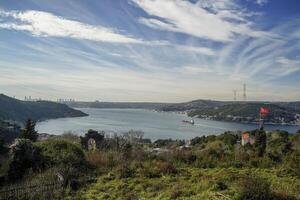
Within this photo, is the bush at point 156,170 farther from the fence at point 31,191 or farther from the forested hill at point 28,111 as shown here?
the forested hill at point 28,111

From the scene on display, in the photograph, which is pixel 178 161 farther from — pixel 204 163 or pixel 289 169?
pixel 289 169

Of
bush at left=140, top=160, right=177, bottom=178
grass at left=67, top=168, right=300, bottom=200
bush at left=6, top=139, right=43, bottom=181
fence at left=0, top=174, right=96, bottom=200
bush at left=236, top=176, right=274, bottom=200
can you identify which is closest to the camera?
bush at left=236, top=176, right=274, bottom=200

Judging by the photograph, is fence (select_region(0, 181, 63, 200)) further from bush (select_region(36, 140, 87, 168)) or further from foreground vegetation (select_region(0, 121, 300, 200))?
bush (select_region(36, 140, 87, 168))

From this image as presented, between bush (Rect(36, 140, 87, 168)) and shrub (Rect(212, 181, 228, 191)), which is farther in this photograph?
bush (Rect(36, 140, 87, 168))

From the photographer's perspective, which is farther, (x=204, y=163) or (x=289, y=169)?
(x=204, y=163)

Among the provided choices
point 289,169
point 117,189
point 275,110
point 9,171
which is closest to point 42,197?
point 117,189

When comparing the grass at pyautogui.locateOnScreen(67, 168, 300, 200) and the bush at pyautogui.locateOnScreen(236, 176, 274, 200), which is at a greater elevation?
the bush at pyautogui.locateOnScreen(236, 176, 274, 200)

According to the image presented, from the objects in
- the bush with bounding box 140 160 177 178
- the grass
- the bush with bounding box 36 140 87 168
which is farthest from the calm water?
the grass

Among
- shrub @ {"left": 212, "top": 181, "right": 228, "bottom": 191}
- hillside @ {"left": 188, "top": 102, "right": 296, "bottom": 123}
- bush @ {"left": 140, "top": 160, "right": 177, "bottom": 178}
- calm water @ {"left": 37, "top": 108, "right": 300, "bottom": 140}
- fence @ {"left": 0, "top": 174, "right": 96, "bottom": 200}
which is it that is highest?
shrub @ {"left": 212, "top": 181, "right": 228, "bottom": 191}

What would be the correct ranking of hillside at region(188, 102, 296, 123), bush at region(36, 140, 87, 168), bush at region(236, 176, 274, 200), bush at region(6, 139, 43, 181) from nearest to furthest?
1. bush at region(236, 176, 274, 200)
2. bush at region(6, 139, 43, 181)
3. bush at region(36, 140, 87, 168)
4. hillside at region(188, 102, 296, 123)
